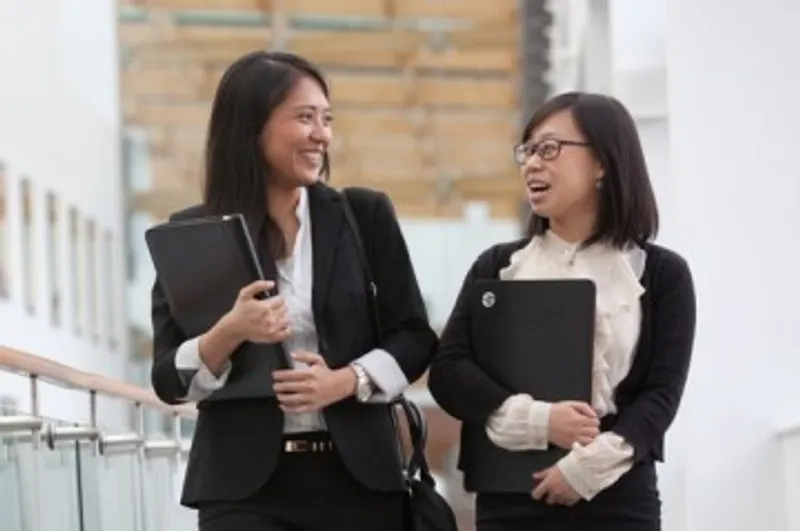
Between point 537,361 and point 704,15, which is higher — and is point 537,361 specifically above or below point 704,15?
below

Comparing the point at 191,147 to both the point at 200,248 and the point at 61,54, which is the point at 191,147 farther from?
the point at 200,248

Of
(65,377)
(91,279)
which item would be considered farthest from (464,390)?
(91,279)

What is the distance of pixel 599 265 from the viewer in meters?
4.22

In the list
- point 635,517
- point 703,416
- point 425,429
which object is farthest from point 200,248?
point 703,416

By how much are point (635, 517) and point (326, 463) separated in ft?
1.97

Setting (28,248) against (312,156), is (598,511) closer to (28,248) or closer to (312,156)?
(312,156)

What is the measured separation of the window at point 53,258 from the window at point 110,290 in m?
4.16

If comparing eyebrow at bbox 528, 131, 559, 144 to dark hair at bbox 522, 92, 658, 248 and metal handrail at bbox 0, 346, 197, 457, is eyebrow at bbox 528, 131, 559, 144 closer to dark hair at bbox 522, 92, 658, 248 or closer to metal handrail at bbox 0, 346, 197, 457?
dark hair at bbox 522, 92, 658, 248

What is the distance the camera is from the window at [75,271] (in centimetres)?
3148

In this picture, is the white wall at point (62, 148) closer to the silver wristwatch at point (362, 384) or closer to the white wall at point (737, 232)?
the white wall at point (737, 232)

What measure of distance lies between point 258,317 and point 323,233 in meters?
0.32

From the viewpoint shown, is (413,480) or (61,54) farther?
(61,54)

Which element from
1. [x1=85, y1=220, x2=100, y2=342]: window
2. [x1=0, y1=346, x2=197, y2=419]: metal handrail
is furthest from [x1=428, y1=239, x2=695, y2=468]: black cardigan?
[x1=85, y1=220, x2=100, y2=342]: window

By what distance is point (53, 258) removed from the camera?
2973 cm
